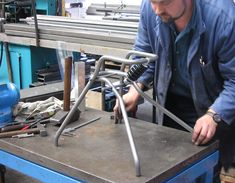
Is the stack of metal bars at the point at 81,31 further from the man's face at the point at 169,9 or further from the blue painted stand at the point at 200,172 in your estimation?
the blue painted stand at the point at 200,172

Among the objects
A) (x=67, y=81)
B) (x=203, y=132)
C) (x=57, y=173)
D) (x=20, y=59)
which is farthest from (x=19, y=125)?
(x=20, y=59)

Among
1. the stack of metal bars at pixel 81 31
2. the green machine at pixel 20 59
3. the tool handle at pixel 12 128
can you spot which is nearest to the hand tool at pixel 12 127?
the tool handle at pixel 12 128

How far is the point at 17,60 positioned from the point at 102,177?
1.91 m

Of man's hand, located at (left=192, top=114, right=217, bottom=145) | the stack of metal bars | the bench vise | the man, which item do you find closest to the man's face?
the man

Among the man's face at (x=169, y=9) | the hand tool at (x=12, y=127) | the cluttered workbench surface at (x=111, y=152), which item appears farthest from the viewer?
the hand tool at (x=12, y=127)

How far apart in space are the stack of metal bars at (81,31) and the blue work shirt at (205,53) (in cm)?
67

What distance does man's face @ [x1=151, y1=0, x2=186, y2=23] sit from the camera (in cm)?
115

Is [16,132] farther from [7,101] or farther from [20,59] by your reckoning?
[20,59]

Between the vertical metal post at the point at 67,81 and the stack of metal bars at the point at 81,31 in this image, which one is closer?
the vertical metal post at the point at 67,81

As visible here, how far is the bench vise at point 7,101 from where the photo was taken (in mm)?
1313

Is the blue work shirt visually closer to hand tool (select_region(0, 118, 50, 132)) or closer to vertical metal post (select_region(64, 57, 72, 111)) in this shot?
vertical metal post (select_region(64, 57, 72, 111))

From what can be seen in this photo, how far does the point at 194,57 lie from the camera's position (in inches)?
51.1

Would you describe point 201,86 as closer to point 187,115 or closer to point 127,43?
point 187,115

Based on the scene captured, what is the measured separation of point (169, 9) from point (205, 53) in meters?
0.22
